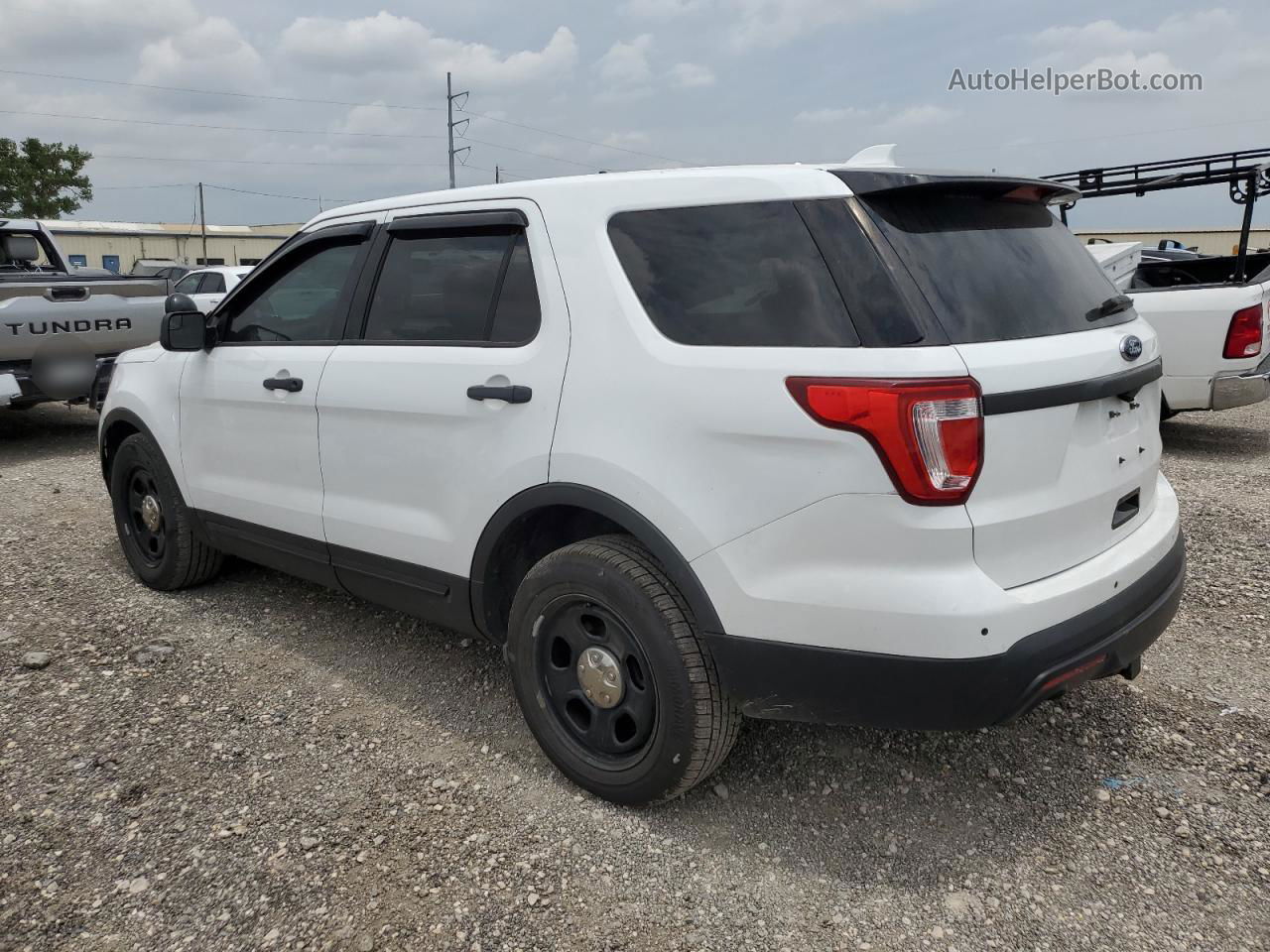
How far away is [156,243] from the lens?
2356 inches

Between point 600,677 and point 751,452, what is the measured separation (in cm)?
85

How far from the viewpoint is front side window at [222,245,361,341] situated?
3588 mm

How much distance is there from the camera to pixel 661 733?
256 centimetres

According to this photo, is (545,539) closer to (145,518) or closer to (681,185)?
(681,185)

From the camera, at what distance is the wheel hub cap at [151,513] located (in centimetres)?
451

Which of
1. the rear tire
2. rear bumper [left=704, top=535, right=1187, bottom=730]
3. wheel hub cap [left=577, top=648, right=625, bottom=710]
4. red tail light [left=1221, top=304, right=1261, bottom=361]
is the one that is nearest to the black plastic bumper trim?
rear bumper [left=704, top=535, right=1187, bottom=730]

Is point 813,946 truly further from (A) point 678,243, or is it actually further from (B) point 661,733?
(A) point 678,243

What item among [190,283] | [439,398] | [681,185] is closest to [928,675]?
[681,185]

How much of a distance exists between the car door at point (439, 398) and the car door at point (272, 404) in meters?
0.13

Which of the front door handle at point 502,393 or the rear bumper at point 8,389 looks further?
the rear bumper at point 8,389

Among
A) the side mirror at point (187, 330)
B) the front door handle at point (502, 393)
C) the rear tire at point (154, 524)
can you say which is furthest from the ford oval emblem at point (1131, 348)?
the rear tire at point (154, 524)

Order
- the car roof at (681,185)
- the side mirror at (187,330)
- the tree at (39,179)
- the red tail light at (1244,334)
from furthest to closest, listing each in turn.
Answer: the tree at (39,179), the red tail light at (1244,334), the side mirror at (187,330), the car roof at (681,185)

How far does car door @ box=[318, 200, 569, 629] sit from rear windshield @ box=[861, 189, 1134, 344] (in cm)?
101

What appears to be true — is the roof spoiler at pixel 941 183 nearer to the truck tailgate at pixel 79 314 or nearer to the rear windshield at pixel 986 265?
the rear windshield at pixel 986 265
